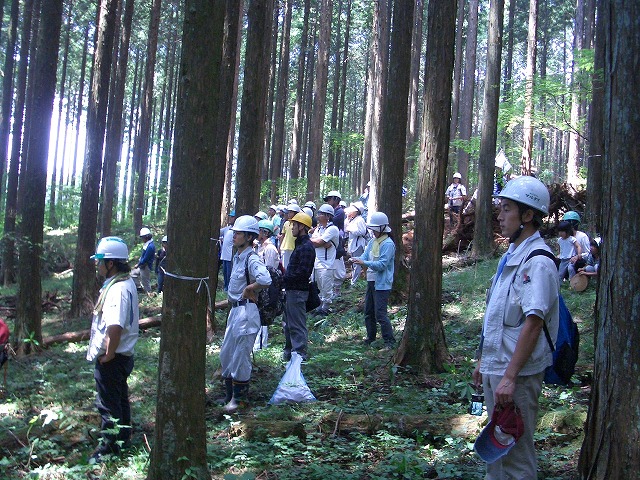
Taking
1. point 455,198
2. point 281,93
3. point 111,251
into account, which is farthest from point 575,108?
point 111,251

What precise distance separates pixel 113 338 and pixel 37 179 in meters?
6.16

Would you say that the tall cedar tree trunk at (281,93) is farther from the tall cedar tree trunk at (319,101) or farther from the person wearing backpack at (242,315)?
the person wearing backpack at (242,315)

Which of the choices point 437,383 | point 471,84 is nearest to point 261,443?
point 437,383

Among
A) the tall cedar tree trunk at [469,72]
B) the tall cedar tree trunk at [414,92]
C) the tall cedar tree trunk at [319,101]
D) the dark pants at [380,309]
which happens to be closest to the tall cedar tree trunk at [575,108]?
the tall cedar tree trunk at [469,72]

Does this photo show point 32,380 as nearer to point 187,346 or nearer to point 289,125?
point 187,346

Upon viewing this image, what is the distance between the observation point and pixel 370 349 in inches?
384

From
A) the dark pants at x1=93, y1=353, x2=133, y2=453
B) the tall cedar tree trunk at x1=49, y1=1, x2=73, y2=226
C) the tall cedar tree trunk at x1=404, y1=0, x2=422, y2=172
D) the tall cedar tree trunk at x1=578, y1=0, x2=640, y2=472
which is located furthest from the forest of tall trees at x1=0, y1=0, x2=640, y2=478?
the tall cedar tree trunk at x1=49, y1=1, x2=73, y2=226

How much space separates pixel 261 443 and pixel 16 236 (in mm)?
7261

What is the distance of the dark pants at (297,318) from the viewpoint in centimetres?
862

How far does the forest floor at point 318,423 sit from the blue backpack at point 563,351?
42.9 inches

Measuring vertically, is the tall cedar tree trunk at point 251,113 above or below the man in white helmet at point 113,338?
above

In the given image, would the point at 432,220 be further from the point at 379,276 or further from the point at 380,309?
the point at 380,309

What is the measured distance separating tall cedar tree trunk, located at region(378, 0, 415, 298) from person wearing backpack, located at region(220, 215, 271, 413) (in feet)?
16.1

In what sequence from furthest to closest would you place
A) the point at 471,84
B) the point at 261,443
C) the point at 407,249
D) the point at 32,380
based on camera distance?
the point at 471,84, the point at 407,249, the point at 32,380, the point at 261,443
